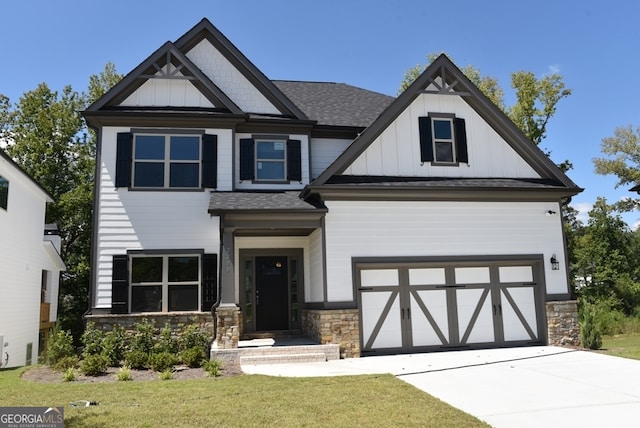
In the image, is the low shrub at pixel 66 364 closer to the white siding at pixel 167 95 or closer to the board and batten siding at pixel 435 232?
the board and batten siding at pixel 435 232

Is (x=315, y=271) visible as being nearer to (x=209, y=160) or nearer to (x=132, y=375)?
(x=209, y=160)

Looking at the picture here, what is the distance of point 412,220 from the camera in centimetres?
1345

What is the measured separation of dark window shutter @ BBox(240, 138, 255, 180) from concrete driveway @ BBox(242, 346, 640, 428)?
18.8ft

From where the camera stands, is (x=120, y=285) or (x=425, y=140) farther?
(x=425, y=140)

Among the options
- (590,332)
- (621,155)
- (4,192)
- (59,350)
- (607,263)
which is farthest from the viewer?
(621,155)

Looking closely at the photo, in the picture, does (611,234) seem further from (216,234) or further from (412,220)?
(216,234)

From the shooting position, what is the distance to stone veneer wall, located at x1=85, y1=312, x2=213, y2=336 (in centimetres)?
1324

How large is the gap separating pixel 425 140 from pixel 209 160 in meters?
6.09

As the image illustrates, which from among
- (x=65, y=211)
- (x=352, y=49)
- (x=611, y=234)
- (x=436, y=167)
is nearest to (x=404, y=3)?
(x=352, y=49)

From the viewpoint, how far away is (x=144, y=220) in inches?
549

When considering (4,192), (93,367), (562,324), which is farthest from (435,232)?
(4,192)

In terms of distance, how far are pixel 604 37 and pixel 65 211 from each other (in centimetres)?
2469

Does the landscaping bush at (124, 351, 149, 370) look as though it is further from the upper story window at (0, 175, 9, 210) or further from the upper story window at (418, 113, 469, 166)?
the upper story window at (418, 113, 469, 166)

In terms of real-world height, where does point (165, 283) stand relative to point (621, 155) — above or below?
below
